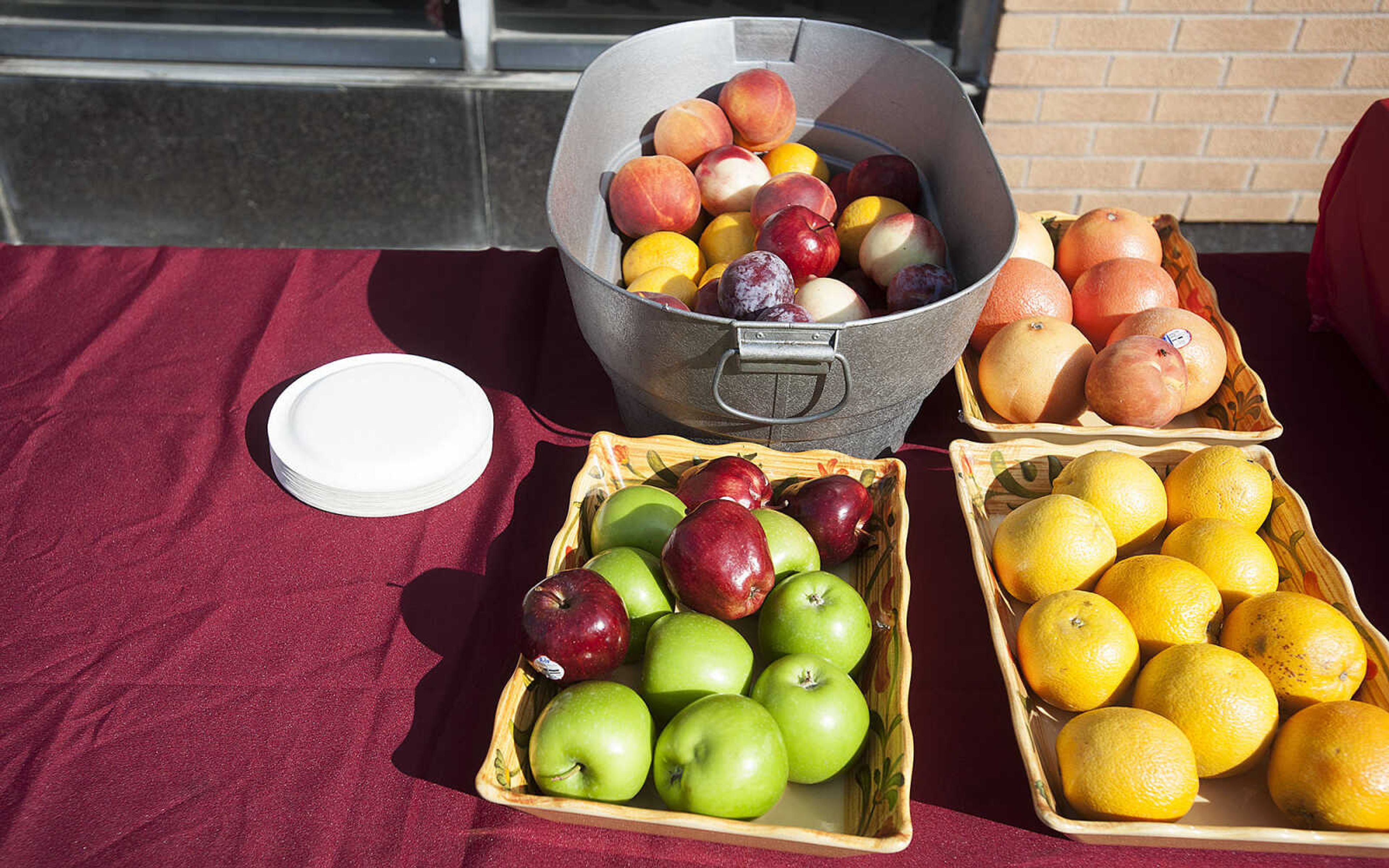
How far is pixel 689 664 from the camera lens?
77cm

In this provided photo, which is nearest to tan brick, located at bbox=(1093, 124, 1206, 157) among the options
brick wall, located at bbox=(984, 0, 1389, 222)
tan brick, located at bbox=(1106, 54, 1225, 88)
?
brick wall, located at bbox=(984, 0, 1389, 222)

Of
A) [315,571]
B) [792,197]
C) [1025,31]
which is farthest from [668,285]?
[1025,31]

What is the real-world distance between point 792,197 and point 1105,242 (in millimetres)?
438

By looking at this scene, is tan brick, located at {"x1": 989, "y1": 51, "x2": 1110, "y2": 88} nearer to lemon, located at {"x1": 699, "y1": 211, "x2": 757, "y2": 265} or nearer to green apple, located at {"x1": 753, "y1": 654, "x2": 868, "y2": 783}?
lemon, located at {"x1": 699, "y1": 211, "x2": 757, "y2": 265}

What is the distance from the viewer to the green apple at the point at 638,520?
0.91 meters

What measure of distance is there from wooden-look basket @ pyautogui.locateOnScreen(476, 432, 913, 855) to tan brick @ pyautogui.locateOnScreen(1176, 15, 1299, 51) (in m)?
A: 1.67

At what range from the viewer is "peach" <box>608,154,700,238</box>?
3.91ft

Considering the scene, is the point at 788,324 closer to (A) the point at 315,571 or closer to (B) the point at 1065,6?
(A) the point at 315,571

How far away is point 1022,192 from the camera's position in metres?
2.34

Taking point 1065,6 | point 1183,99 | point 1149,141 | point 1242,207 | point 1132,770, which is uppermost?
point 1065,6

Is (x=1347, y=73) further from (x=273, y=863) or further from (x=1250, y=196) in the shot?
A: (x=273, y=863)

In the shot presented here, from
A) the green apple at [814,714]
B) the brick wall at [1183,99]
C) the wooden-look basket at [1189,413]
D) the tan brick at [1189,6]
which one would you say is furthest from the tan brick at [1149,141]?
the green apple at [814,714]

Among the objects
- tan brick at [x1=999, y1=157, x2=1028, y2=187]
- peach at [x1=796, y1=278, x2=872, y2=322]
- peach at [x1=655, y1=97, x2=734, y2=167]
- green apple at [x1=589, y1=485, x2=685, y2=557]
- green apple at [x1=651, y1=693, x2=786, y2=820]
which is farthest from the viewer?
tan brick at [x1=999, y1=157, x2=1028, y2=187]

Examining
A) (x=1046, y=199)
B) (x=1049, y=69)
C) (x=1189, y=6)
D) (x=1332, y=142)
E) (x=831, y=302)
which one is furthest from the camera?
(x=1046, y=199)
